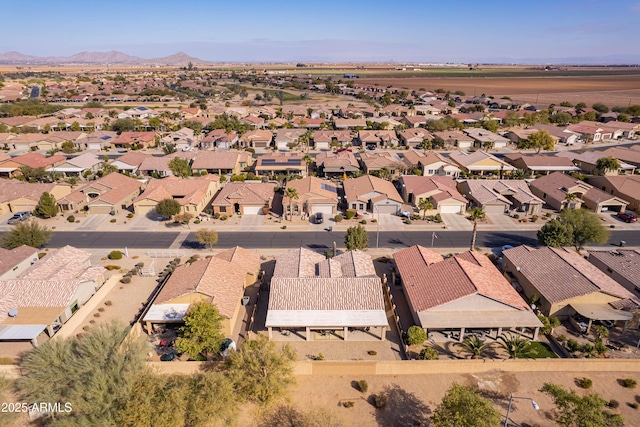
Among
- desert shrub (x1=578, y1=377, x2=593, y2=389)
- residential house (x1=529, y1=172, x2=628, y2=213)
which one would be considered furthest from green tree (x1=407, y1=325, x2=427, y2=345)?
residential house (x1=529, y1=172, x2=628, y2=213)

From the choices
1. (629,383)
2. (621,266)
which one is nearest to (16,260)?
(629,383)

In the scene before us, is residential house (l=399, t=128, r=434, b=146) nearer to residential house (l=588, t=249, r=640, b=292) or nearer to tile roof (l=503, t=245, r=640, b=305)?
residential house (l=588, t=249, r=640, b=292)

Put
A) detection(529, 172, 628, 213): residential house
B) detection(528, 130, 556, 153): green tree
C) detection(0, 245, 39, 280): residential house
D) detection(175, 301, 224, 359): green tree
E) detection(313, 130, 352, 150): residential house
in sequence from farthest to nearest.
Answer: detection(313, 130, 352, 150): residential house → detection(528, 130, 556, 153): green tree → detection(529, 172, 628, 213): residential house → detection(0, 245, 39, 280): residential house → detection(175, 301, 224, 359): green tree

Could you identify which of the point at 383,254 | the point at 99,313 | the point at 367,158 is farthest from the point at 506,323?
the point at 367,158

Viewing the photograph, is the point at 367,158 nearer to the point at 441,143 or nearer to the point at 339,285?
the point at 441,143

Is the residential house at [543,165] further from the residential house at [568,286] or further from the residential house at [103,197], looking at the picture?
the residential house at [103,197]

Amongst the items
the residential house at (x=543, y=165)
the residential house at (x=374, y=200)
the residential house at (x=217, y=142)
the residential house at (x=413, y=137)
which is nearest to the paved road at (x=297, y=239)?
the residential house at (x=374, y=200)
